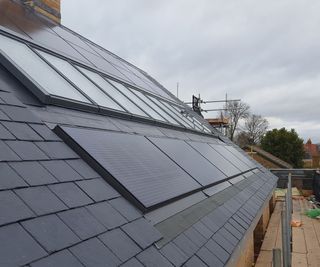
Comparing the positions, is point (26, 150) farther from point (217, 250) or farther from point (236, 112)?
point (236, 112)

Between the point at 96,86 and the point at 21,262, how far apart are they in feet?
13.4

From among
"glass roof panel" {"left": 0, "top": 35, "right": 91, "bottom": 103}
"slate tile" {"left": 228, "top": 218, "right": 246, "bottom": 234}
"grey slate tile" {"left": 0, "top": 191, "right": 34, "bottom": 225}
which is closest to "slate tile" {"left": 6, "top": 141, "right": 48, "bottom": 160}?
"grey slate tile" {"left": 0, "top": 191, "right": 34, "bottom": 225}

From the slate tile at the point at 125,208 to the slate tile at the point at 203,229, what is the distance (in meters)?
0.79

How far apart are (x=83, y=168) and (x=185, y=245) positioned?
38.5 inches

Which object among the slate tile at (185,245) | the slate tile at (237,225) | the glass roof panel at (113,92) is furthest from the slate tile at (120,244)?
the glass roof panel at (113,92)

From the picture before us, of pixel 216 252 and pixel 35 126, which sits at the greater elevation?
pixel 35 126

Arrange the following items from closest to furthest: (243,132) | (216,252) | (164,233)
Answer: (164,233) < (216,252) < (243,132)

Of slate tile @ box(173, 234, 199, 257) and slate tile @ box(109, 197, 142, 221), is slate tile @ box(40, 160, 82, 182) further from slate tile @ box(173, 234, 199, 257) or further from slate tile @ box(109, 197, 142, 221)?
slate tile @ box(173, 234, 199, 257)

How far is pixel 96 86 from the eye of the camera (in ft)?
18.0

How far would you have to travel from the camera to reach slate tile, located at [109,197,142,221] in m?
2.65

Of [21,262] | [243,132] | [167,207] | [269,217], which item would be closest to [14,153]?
[21,262]

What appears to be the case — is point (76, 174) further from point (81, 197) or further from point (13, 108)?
point (13, 108)

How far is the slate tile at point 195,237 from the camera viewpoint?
3109 millimetres

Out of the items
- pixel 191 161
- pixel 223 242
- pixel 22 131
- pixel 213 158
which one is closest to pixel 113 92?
pixel 191 161
